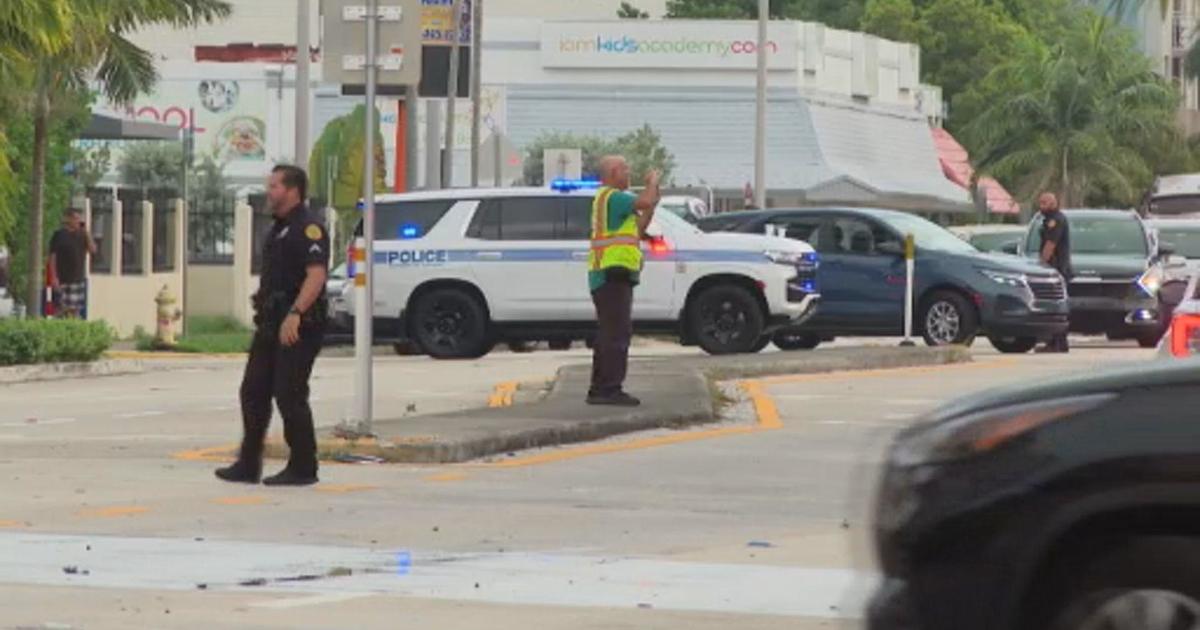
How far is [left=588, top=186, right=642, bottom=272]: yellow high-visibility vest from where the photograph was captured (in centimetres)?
2033

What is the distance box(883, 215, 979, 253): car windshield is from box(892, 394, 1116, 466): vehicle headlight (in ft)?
82.5

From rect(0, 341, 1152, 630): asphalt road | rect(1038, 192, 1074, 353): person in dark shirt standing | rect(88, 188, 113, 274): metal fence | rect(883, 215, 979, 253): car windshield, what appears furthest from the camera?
rect(88, 188, 113, 274): metal fence

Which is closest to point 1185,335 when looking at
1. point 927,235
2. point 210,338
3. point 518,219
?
point 518,219

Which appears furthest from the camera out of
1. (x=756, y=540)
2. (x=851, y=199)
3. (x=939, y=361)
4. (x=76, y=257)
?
(x=851, y=199)

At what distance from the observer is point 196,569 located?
11.8 m

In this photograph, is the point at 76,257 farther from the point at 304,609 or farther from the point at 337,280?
the point at 304,609

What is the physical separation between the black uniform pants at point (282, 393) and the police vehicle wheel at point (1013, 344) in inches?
707

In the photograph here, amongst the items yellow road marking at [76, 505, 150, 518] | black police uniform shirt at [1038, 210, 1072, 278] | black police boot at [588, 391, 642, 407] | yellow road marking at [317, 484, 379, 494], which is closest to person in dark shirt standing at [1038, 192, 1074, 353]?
black police uniform shirt at [1038, 210, 1072, 278]

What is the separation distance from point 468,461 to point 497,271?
13753mm

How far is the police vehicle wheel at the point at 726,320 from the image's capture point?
30.2m

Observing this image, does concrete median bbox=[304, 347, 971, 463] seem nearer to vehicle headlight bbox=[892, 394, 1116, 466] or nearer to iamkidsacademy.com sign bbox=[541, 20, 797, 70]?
vehicle headlight bbox=[892, 394, 1116, 466]

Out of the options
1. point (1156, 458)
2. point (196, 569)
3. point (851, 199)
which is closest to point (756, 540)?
point (196, 569)

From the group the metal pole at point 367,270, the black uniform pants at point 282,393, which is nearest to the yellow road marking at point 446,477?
the black uniform pants at point 282,393

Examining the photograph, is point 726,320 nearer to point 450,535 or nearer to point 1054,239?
point 1054,239
